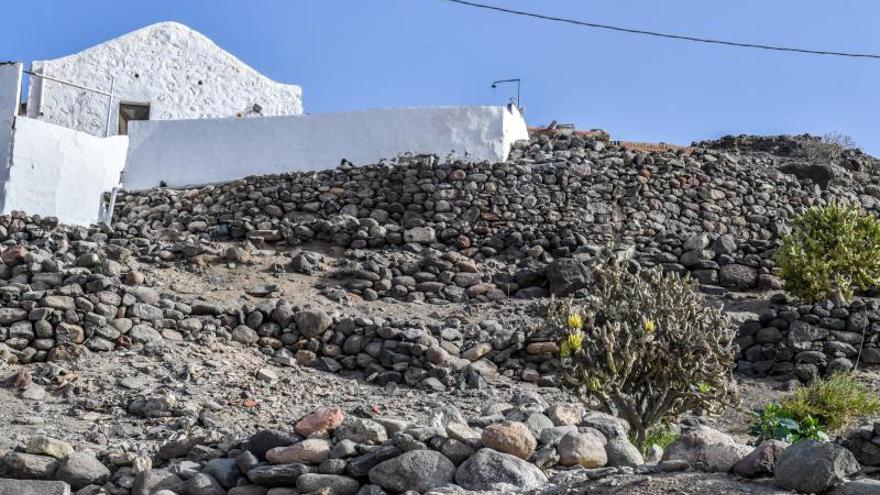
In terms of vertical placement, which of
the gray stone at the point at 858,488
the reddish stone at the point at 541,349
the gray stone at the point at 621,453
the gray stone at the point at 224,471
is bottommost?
the gray stone at the point at 224,471

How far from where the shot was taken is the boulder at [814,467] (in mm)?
5188

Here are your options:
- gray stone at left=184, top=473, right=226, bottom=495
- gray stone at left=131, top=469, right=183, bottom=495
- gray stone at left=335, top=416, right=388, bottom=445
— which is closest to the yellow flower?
gray stone at left=335, top=416, right=388, bottom=445

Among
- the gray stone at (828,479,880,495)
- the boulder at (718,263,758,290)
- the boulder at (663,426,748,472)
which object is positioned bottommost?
the boulder at (663,426,748,472)

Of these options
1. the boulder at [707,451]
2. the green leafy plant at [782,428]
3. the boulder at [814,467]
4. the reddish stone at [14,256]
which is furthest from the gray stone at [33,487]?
the reddish stone at [14,256]

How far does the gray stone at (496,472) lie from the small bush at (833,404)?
4.13 m

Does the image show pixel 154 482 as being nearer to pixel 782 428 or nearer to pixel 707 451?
pixel 707 451

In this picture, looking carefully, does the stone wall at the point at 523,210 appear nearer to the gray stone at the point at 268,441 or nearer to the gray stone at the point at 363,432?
the gray stone at the point at 268,441

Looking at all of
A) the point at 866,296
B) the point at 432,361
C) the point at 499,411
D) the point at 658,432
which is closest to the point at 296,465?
the point at 499,411

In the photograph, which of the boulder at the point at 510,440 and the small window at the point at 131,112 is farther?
the small window at the point at 131,112

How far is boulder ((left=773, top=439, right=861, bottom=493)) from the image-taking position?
519 centimetres

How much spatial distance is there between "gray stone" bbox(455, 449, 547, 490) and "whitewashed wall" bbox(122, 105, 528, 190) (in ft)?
38.5

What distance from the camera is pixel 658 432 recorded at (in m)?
8.79

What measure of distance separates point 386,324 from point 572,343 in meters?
4.42

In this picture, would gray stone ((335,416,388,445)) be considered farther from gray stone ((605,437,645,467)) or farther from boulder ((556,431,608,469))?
gray stone ((605,437,645,467))
